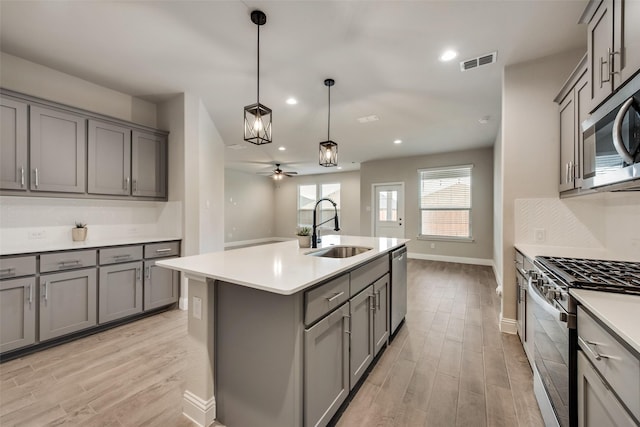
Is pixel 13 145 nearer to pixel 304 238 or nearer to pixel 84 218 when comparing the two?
pixel 84 218

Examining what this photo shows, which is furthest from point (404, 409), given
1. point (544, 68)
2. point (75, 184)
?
point (75, 184)

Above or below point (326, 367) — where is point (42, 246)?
above

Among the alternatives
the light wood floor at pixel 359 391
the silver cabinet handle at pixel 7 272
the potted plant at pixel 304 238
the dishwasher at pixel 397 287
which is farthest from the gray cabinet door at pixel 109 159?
the dishwasher at pixel 397 287

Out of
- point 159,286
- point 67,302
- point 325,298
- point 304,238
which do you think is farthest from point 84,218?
point 325,298

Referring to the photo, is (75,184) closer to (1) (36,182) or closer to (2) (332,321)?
(1) (36,182)

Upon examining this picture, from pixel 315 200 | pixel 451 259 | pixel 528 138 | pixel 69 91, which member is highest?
pixel 69 91

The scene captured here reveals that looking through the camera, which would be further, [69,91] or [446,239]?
[446,239]

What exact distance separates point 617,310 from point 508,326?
2.16 m

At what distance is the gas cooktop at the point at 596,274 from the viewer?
45.4 inches

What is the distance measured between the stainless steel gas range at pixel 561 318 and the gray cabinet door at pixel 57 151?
4083mm

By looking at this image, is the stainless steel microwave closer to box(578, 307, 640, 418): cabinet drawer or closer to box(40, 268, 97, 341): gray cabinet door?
box(578, 307, 640, 418): cabinet drawer

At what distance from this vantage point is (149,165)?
334 centimetres

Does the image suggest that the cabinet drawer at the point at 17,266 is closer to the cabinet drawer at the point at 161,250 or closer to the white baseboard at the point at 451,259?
the cabinet drawer at the point at 161,250

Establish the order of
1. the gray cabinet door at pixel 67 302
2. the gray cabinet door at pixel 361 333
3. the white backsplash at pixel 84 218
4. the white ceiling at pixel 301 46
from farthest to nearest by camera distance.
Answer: the white backsplash at pixel 84 218, the gray cabinet door at pixel 67 302, the white ceiling at pixel 301 46, the gray cabinet door at pixel 361 333
